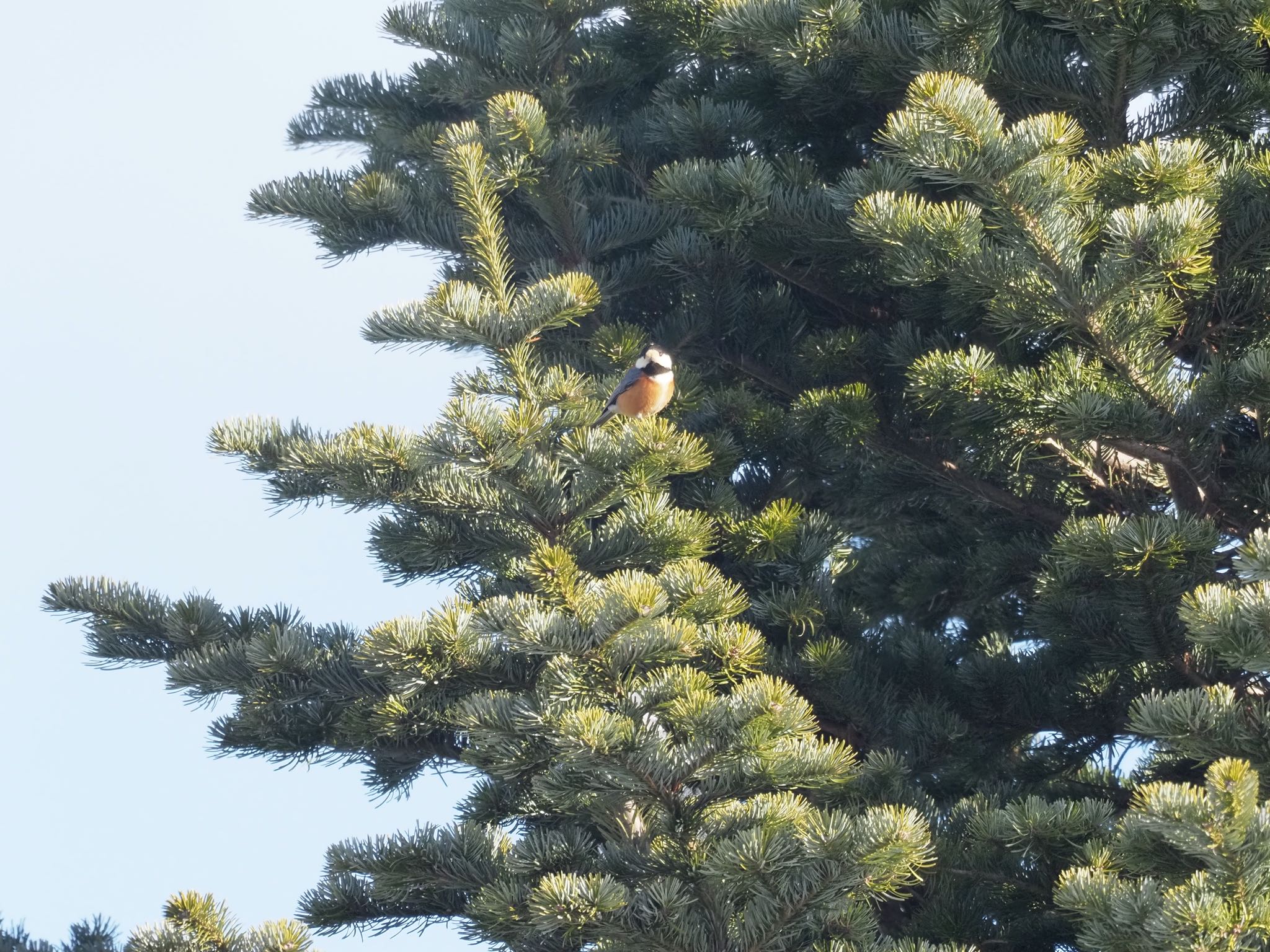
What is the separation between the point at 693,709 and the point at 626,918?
589 millimetres

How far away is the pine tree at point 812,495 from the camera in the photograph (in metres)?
3.69

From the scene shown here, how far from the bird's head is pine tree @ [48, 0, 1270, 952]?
0.28ft

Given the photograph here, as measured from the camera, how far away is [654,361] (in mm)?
5422

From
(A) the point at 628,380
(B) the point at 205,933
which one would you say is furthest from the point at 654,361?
(B) the point at 205,933

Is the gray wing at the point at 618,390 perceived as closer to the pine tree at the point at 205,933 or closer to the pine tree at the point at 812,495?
the pine tree at the point at 812,495

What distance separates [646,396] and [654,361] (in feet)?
0.80

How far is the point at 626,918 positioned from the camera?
12.0 ft

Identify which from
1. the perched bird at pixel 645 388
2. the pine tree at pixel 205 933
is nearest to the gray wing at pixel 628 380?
the perched bird at pixel 645 388

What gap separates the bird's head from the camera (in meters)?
5.35

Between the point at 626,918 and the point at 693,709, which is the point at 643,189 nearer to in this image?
the point at 693,709

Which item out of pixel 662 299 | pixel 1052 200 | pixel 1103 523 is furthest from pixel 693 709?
pixel 662 299

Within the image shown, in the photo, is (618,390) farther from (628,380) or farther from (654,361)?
(654,361)

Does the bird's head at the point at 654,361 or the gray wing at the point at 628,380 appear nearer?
the gray wing at the point at 628,380

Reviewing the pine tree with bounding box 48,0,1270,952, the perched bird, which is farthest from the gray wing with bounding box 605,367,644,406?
the pine tree with bounding box 48,0,1270,952
